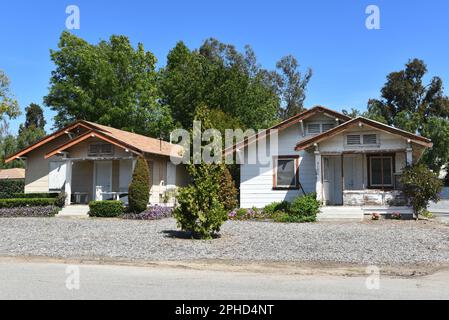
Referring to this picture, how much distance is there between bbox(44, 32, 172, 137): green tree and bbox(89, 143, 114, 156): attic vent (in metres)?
16.4

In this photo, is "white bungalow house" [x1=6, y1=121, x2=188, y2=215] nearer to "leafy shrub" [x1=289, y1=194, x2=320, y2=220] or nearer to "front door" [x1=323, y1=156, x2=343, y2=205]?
"leafy shrub" [x1=289, y1=194, x2=320, y2=220]

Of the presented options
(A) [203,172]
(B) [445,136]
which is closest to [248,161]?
(A) [203,172]

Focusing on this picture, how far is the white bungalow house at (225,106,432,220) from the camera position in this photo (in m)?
20.4

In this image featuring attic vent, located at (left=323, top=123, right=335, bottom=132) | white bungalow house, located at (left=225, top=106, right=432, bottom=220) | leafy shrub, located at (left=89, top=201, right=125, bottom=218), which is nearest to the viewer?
white bungalow house, located at (left=225, top=106, right=432, bottom=220)

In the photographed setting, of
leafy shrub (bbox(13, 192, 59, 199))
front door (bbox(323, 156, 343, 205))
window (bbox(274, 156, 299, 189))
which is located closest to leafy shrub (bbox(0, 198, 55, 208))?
leafy shrub (bbox(13, 192, 59, 199))

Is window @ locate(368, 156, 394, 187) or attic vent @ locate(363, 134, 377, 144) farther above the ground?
attic vent @ locate(363, 134, 377, 144)

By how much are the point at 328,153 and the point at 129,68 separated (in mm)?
29786

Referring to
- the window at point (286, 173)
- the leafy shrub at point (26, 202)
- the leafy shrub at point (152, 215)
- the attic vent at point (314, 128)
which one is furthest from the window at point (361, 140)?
the leafy shrub at point (26, 202)

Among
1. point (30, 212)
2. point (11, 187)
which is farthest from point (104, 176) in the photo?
point (11, 187)

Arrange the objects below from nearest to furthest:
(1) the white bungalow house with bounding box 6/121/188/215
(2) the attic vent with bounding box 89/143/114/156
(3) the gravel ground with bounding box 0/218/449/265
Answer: (3) the gravel ground with bounding box 0/218/449/265 → (1) the white bungalow house with bounding box 6/121/188/215 → (2) the attic vent with bounding box 89/143/114/156

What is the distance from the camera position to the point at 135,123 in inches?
1756

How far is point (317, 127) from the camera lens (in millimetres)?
23969

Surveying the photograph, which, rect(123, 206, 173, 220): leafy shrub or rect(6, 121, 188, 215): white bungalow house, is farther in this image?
rect(6, 121, 188, 215): white bungalow house

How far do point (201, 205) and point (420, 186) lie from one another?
9948 mm
